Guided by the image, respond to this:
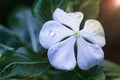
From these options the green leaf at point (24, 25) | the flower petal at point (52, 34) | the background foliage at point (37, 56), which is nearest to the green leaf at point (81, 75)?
the background foliage at point (37, 56)

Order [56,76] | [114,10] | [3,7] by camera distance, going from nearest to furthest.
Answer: [56,76]
[114,10]
[3,7]

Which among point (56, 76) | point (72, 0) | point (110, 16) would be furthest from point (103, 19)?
point (56, 76)

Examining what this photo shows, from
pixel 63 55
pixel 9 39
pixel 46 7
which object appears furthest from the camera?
pixel 9 39

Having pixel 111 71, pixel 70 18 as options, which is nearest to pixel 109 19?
pixel 111 71

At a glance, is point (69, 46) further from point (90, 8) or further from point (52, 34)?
point (90, 8)

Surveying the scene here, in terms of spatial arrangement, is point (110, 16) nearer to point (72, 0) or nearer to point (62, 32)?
point (72, 0)

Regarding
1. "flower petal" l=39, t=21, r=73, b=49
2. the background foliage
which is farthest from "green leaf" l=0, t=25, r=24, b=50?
"flower petal" l=39, t=21, r=73, b=49
